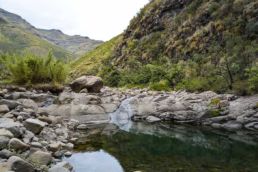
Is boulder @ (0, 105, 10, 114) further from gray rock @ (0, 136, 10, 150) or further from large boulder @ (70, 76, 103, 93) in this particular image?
large boulder @ (70, 76, 103, 93)

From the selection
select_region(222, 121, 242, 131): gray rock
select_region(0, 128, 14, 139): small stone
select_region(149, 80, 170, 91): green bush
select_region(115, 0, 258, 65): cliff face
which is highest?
select_region(115, 0, 258, 65): cliff face

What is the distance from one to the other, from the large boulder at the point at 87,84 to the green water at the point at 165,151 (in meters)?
8.54

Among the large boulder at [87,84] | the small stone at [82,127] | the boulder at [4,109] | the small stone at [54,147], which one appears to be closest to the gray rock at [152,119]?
the small stone at [82,127]

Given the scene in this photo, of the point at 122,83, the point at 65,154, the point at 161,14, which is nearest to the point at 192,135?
the point at 65,154

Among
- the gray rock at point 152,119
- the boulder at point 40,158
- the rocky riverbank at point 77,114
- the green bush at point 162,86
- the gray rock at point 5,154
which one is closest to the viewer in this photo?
the gray rock at point 5,154

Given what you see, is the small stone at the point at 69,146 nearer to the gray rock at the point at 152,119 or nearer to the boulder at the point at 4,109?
the boulder at the point at 4,109

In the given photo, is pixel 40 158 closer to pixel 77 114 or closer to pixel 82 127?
pixel 82 127

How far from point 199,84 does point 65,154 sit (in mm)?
20568

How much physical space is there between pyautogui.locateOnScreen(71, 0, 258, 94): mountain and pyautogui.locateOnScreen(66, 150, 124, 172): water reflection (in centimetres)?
1401

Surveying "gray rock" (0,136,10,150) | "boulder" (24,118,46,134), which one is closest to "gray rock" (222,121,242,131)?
"boulder" (24,118,46,134)

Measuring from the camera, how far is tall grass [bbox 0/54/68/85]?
2392 centimetres

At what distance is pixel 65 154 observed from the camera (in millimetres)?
12062

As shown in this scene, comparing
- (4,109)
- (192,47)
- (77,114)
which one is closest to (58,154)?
(4,109)

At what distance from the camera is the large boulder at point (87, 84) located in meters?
27.3
